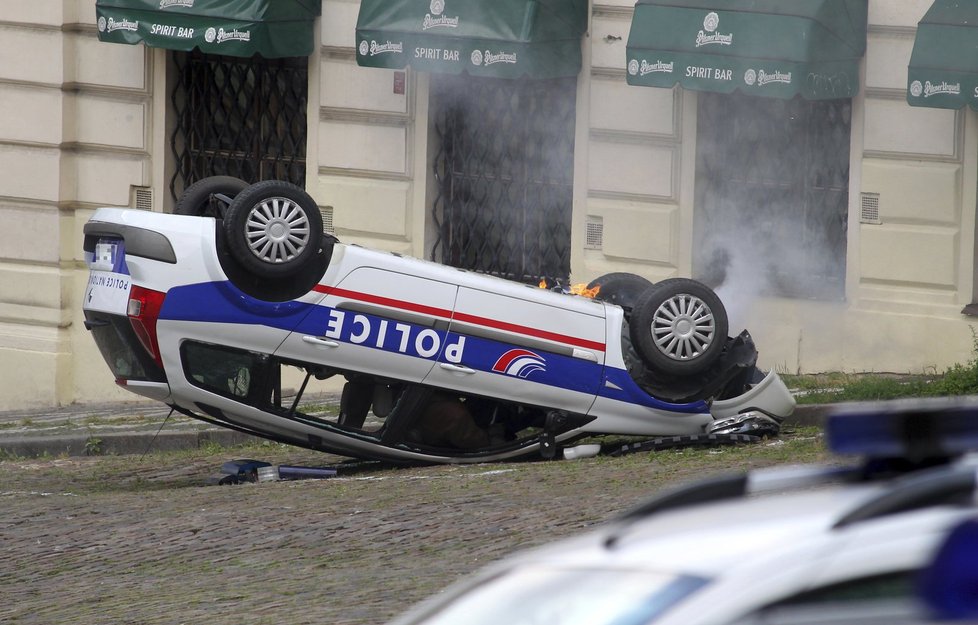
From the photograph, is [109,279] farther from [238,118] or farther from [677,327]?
[238,118]

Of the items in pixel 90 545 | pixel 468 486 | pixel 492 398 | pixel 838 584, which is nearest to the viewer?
pixel 838 584

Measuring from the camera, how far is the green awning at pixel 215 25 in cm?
1341

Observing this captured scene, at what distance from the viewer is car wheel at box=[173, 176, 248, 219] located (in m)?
9.15

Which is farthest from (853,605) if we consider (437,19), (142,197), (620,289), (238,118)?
(142,197)

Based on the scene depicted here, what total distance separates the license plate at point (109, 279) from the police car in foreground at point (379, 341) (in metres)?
0.01

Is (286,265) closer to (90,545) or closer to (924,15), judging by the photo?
(90,545)

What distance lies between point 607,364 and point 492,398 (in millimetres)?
734

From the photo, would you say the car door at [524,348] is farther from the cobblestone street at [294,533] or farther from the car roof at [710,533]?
the car roof at [710,533]

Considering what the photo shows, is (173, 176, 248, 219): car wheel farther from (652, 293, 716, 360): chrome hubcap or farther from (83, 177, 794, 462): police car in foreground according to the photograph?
(652, 293, 716, 360): chrome hubcap

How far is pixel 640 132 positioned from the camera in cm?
1309

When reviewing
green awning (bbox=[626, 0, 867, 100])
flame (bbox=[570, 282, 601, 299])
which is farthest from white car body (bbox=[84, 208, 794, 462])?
green awning (bbox=[626, 0, 867, 100])

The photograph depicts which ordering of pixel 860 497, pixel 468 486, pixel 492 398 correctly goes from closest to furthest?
pixel 860 497 < pixel 468 486 < pixel 492 398

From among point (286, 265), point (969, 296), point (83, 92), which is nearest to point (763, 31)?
point (969, 296)

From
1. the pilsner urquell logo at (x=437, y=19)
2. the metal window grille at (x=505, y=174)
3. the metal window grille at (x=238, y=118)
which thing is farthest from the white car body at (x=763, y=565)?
the metal window grille at (x=238, y=118)
